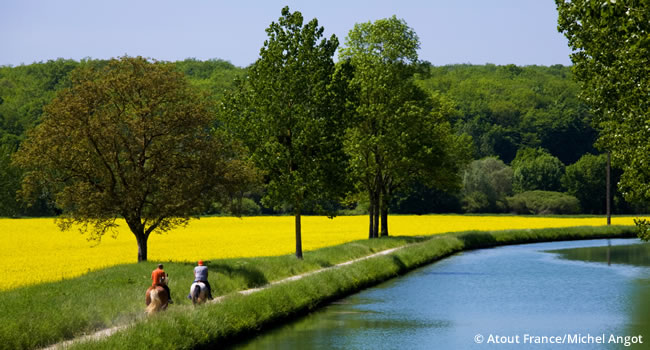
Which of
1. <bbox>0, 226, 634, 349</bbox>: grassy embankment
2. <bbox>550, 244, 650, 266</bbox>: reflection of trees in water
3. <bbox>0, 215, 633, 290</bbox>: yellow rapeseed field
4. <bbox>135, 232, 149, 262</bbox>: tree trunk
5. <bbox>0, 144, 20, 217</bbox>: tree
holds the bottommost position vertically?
<bbox>550, 244, 650, 266</bbox>: reflection of trees in water

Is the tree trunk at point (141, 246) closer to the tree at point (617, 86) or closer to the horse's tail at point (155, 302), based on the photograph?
the horse's tail at point (155, 302)

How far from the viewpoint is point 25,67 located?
608 feet

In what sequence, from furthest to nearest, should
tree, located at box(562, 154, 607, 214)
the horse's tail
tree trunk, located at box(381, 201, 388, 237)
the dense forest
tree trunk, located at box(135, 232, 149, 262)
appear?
1. tree, located at box(562, 154, 607, 214)
2. the dense forest
3. tree trunk, located at box(381, 201, 388, 237)
4. tree trunk, located at box(135, 232, 149, 262)
5. the horse's tail

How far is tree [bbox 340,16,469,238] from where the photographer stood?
5506cm

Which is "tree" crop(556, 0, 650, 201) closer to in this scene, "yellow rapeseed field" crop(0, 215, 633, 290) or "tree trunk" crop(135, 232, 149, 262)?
"tree trunk" crop(135, 232, 149, 262)

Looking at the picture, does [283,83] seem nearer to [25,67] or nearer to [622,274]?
[622,274]

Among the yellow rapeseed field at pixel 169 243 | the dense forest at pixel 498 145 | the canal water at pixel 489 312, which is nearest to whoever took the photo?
the canal water at pixel 489 312

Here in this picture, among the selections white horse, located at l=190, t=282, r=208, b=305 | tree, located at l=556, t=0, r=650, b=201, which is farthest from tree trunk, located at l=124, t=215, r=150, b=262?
tree, located at l=556, t=0, r=650, b=201

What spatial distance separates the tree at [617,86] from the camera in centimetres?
2528

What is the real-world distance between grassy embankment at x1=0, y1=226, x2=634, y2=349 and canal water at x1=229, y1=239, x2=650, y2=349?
0.75 meters

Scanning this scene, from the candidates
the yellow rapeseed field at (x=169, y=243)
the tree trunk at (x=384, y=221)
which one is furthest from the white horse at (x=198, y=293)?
the tree trunk at (x=384, y=221)

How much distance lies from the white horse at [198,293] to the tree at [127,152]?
8.21 metres

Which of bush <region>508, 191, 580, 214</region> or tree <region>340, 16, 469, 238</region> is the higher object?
tree <region>340, 16, 469, 238</region>

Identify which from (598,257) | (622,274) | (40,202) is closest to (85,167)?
(622,274)
